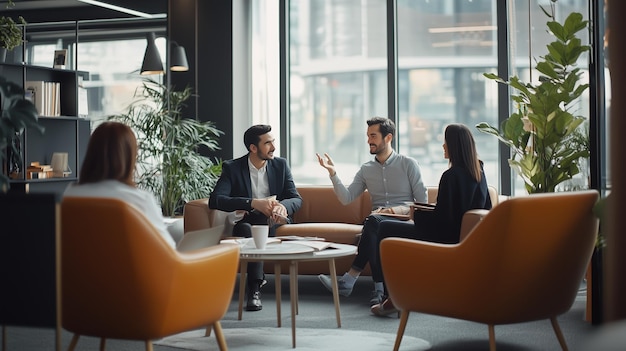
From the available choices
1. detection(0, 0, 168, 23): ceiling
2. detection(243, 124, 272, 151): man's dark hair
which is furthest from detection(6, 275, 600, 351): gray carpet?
detection(0, 0, 168, 23): ceiling

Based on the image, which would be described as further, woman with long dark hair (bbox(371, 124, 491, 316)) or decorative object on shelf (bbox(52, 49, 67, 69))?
decorative object on shelf (bbox(52, 49, 67, 69))

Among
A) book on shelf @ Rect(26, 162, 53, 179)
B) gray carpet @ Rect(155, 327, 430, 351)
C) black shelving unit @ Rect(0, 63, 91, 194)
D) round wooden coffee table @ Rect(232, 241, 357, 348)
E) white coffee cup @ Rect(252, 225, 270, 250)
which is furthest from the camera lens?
black shelving unit @ Rect(0, 63, 91, 194)

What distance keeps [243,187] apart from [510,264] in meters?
2.60

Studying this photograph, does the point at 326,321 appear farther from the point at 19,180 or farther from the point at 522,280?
the point at 19,180

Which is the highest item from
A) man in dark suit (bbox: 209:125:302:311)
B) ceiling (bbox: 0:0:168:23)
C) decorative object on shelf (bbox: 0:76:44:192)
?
ceiling (bbox: 0:0:168:23)

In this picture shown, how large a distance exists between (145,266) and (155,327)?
24 cm

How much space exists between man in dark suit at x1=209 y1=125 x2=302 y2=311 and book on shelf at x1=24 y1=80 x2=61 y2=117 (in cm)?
224

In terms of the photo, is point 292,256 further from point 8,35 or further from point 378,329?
point 8,35

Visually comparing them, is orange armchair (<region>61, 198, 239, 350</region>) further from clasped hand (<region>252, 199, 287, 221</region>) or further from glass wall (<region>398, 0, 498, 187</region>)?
glass wall (<region>398, 0, 498, 187</region>)

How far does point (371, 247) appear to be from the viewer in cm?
523


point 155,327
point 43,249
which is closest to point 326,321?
point 155,327

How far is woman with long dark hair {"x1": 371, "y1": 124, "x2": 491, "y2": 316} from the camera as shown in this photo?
14.5ft

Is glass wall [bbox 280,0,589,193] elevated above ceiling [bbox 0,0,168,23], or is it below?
below

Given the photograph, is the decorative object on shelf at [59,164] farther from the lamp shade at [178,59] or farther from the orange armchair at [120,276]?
the orange armchair at [120,276]
